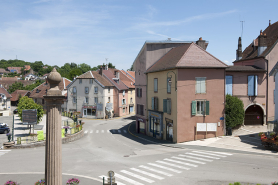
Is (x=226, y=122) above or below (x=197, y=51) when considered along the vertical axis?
below

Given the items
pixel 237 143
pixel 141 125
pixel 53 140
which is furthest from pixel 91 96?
pixel 53 140

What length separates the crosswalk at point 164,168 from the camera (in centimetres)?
1583

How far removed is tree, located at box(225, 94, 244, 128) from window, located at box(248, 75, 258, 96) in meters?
2.99

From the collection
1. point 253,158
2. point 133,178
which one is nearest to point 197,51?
point 253,158

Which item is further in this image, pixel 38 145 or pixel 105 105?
pixel 105 105

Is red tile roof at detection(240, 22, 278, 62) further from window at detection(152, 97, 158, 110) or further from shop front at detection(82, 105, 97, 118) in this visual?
shop front at detection(82, 105, 97, 118)

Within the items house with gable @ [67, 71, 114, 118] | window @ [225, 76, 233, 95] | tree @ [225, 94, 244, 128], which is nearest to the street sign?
tree @ [225, 94, 244, 128]

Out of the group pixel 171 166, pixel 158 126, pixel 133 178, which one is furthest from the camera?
pixel 158 126

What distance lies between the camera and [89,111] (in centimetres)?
5794

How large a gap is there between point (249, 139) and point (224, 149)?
14.9 ft

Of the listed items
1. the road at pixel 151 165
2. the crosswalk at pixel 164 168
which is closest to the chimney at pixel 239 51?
the road at pixel 151 165

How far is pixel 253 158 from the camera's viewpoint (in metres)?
19.9

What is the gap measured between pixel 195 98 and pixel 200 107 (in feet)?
3.90

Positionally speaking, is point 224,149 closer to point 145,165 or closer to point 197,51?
point 145,165
